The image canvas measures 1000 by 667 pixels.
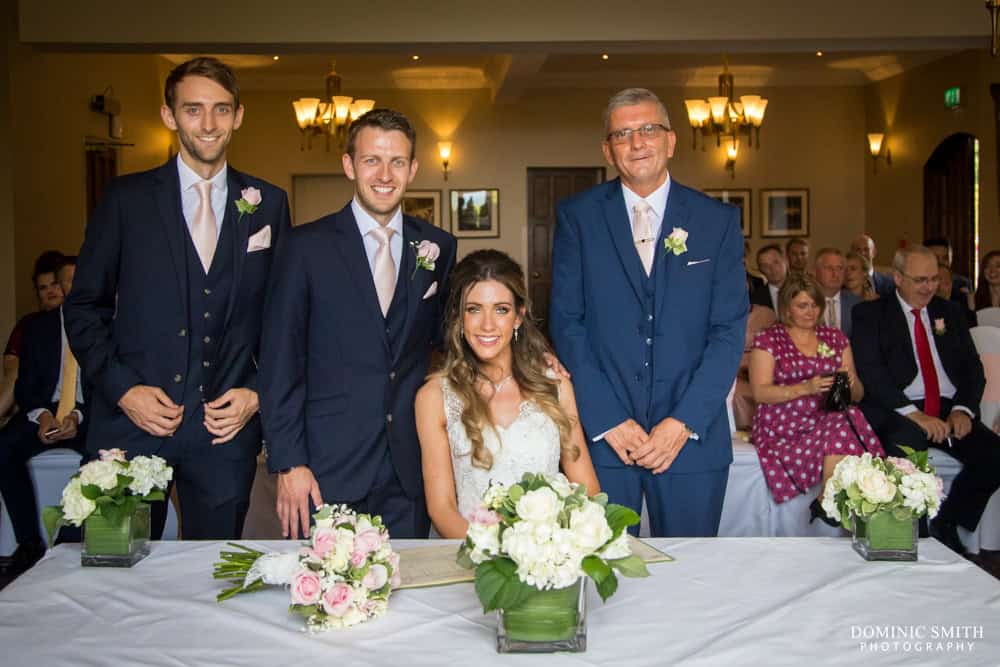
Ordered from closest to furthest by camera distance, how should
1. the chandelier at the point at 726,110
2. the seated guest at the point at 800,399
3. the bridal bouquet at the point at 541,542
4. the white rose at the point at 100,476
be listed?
the bridal bouquet at the point at 541,542, the white rose at the point at 100,476, the seated guest at the point at 800,399, the chandelier at the point at 726,110

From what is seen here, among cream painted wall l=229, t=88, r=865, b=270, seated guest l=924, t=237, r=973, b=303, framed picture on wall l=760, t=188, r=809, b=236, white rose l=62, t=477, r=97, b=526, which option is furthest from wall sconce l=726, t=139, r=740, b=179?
white rose l=62, t=477, r=97, b=526

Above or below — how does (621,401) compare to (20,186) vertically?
below

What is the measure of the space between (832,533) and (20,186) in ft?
20.4

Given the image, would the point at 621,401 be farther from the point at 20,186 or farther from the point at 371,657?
the point at 20,186

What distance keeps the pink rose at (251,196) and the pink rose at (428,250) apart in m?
0.48

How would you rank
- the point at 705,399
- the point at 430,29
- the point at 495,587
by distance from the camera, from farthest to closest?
the point at 430,29 → the point at 705,399 → the point at 495,587

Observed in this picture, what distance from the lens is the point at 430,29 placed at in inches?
310

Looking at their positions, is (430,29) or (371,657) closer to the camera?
(371,657)

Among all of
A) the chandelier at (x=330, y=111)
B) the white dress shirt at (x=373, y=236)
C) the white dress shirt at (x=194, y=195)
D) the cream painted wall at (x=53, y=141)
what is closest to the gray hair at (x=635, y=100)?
the white dress shirt at (x=373, y=236)

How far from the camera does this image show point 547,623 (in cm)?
185

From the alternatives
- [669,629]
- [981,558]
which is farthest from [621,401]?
[981,558]

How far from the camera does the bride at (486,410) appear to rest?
10.0ft

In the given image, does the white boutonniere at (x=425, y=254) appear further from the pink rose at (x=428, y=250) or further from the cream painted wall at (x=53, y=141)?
the cream painted wall at (x=53, y=141)

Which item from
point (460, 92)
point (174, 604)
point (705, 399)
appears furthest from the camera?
point (460, 92)
